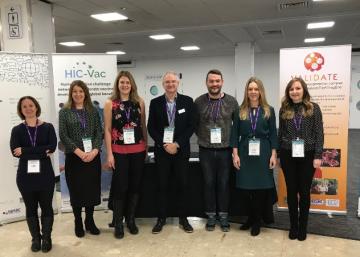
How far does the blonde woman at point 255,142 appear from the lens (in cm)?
310

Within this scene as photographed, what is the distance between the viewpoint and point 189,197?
11.5ft

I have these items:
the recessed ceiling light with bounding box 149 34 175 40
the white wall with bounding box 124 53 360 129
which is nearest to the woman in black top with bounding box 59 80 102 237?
the recessed ceiling light with bounding box 149 34 175 40

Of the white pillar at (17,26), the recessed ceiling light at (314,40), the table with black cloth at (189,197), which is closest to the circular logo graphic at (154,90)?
the recessed ceiling light at (314,40)

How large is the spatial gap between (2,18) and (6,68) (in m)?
1.29

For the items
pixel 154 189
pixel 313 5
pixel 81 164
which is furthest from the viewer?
pixel 313 5

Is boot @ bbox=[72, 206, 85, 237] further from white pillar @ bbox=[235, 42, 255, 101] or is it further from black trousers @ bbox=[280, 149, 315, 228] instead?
white pillar @ bbox=[235, 42, 255, 101]

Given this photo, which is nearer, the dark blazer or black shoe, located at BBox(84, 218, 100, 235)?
the dark blazer

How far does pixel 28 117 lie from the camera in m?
2.97

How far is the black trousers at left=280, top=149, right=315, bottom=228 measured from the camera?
119 inches

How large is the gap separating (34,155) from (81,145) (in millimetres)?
442

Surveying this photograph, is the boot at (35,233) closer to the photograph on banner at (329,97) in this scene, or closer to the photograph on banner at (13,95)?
the photograph on banner at (13,95)

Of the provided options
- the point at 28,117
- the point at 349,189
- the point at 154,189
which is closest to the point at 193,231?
the point at 154,189

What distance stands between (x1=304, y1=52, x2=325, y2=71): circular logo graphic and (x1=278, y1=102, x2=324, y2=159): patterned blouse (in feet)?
2.57

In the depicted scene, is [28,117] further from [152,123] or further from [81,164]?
[152,123]
